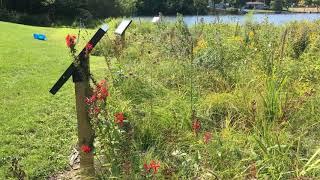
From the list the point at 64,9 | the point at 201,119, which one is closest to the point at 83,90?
the point at 201,119

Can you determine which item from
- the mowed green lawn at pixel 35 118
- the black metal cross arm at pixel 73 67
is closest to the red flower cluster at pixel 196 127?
the black metal cross arm at pixel 73 67

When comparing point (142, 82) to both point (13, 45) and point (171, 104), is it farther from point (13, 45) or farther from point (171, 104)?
point (13, 45)

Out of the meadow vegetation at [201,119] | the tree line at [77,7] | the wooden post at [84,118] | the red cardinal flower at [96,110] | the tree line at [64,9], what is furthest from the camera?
the tree line at [77,7]

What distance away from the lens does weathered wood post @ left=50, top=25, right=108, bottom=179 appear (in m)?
3.26

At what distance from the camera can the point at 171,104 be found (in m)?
4.34

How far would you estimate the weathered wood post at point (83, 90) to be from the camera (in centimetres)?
326

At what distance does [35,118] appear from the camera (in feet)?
18.0

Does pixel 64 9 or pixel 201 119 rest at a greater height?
pixel 201 119

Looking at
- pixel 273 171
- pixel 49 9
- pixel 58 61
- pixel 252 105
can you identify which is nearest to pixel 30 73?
pixel 58 61

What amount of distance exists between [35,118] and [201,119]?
2.27 m

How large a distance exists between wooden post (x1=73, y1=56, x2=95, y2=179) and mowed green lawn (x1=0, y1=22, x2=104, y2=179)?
71 centimetres

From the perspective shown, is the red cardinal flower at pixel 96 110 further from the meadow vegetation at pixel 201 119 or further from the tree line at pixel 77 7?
the tree line at pixel 77 7

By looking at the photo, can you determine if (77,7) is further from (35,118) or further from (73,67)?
(73,67)

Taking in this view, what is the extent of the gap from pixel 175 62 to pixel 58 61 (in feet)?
14.7
